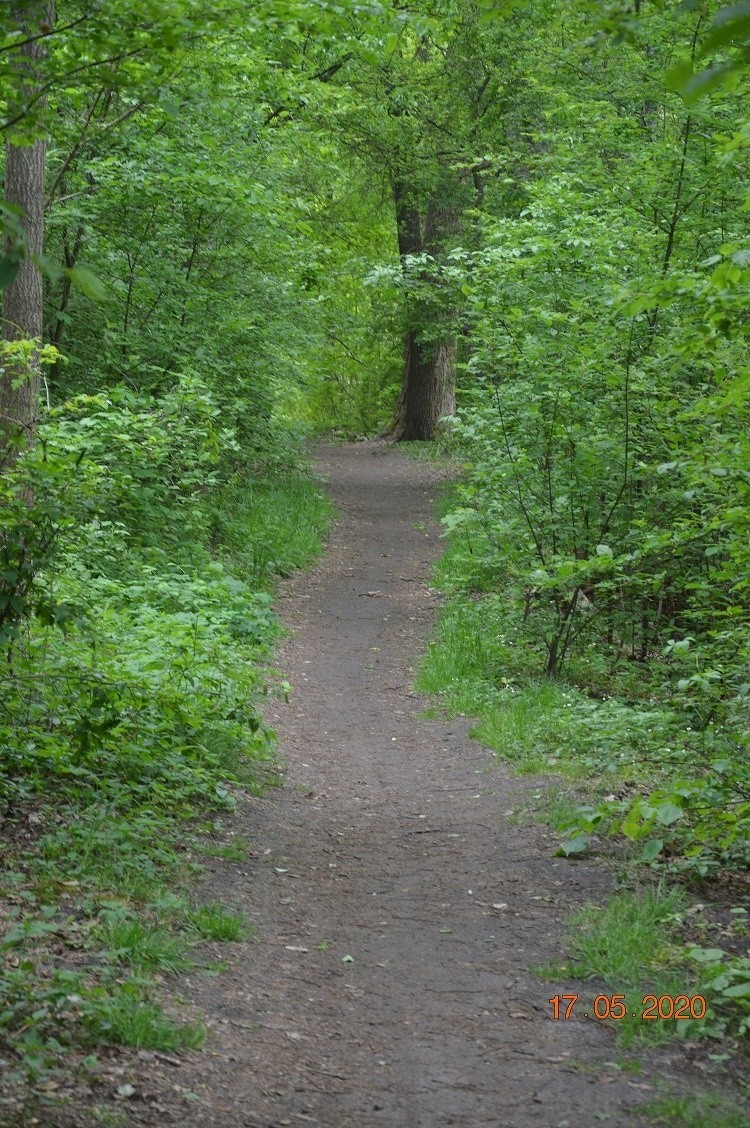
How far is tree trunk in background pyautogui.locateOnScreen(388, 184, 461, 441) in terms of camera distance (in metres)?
21.2

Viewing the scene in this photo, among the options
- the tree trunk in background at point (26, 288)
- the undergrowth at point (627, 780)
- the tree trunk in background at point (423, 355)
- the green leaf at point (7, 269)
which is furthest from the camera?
the tree trunk in background at point (423, 355)

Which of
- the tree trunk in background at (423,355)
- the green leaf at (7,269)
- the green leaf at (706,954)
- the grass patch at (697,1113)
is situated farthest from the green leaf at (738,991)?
the tree trunk in background at (423,355)

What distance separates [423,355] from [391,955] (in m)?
18.3

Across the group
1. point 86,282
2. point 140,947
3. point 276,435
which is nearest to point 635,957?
point 140,947

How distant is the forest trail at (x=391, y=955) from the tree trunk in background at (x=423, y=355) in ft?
42.8

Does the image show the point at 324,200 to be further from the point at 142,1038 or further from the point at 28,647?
the point at 142,1038

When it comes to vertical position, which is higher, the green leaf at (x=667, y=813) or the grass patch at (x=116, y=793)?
the green leaf at (x=667, y=813)

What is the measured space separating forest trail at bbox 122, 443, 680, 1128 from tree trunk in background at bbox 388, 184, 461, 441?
13.0 m

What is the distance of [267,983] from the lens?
4.59 meters

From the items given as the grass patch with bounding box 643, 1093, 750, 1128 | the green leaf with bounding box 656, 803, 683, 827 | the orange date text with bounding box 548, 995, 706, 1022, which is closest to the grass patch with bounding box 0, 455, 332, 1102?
the orange date text with bounding box 548, 995, 706, 1022

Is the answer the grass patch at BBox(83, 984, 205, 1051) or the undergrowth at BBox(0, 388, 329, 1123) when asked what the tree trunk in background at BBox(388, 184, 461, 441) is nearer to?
the undergrowth at BBox(0, 388, 329, 1123)

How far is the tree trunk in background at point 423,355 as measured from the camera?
2122cm

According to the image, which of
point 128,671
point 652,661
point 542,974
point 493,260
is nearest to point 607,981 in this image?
point 542,974

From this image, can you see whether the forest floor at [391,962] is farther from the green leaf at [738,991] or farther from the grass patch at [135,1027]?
the green leaf at [738,991]
